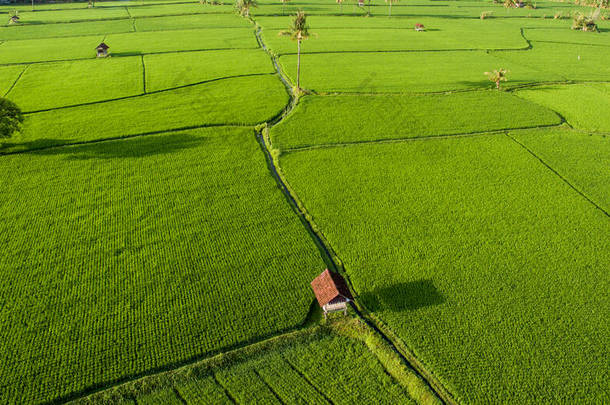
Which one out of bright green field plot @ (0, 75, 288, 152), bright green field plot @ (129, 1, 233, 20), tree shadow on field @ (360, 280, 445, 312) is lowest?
tree shadow on field @ (360, 280, 445, 312)

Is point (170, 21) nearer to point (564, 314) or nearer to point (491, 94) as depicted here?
point (491, 94)

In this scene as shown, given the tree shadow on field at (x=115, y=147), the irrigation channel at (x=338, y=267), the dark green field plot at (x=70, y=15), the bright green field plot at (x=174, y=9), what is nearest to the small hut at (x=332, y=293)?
the irrigation channel at (x=338, y=267)

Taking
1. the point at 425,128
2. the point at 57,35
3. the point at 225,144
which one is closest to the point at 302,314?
the point at 225,144

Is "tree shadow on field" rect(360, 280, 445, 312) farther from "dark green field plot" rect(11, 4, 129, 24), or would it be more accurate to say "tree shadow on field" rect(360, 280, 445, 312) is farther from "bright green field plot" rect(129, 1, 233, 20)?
"dark green field plot" rect(11, 4, 129, 24)

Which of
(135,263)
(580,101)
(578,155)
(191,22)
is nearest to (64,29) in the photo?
(191,22)

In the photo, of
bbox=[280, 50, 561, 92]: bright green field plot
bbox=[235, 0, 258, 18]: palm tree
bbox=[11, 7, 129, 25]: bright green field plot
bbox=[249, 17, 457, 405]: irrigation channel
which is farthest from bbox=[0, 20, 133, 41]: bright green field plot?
bbox=[249, 17, 457, 405]: irrigation channel
